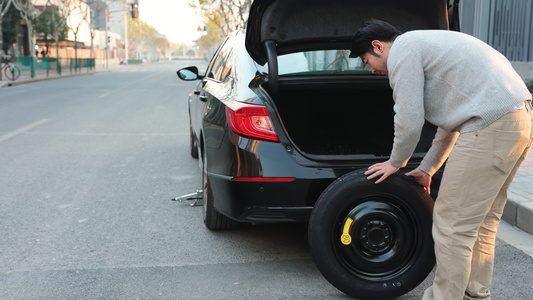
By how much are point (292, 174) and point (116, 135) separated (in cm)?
661

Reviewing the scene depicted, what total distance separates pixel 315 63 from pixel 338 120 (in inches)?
41.1

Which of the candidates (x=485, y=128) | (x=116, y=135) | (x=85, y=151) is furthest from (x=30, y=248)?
(x=116, y=135)

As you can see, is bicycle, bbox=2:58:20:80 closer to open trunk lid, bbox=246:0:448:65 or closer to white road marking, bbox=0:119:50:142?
white road marking, bbox=0:119:50:142

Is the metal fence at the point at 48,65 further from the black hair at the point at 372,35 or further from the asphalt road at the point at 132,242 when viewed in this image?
the black hair at the point at 372,35

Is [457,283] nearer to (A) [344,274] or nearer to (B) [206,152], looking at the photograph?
(A) [344,274]

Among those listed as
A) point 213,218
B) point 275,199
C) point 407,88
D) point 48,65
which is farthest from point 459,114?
point 48,65

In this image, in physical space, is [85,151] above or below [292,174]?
below

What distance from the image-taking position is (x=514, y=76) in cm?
246

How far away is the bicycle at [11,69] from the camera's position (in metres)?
25.6

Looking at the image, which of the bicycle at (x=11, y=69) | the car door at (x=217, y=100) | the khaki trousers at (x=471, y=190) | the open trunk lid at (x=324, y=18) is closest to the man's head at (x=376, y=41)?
the khaki trousers at (x=471, y=190)

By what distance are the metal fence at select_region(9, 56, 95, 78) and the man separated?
2789cm

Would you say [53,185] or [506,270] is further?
[53,185]

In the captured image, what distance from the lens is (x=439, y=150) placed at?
2.94m

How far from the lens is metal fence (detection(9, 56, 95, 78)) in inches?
1126
